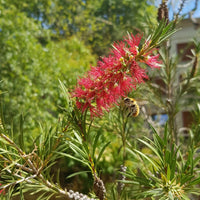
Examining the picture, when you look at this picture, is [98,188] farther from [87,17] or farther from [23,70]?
[87,17]

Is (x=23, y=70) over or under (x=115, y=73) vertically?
under

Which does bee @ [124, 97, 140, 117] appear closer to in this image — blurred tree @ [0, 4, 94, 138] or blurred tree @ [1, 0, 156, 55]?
blurred tree @ [0, 4, 94, 138]

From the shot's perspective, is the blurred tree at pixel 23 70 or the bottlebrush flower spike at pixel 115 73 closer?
the bottlebrush flower spike at pixel 115 73

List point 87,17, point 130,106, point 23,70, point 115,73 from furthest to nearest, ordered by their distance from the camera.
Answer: point 87,17 → point 23,70 → point 130,106 → point 115,73

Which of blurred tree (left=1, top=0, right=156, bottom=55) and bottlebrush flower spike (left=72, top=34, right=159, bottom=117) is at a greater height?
blurred tree (left=1, top=0, right=156, bottom=55)

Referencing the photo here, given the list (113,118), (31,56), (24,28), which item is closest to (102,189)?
(113,118)

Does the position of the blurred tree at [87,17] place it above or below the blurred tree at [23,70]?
above

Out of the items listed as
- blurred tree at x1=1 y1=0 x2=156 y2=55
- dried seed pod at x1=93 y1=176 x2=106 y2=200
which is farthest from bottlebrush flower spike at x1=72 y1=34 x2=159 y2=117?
blurred tree at x1=1 y1=0 x2=156 y2=55

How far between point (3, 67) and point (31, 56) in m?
0.24

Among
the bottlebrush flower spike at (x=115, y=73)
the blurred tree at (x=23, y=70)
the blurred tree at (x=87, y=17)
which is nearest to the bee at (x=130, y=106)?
the bottlebrush flower spike at (x=115, y=73)

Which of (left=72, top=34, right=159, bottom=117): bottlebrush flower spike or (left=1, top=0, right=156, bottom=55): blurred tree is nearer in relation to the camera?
(left=72, top=34, right=159, bottom=117): bottlebrush flower spike

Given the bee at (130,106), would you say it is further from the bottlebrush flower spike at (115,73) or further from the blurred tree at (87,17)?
the blurred tree at (87,17)

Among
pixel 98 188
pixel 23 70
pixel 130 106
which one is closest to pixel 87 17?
pixel 23 70

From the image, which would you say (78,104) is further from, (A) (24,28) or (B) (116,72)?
(A) (24,28)
